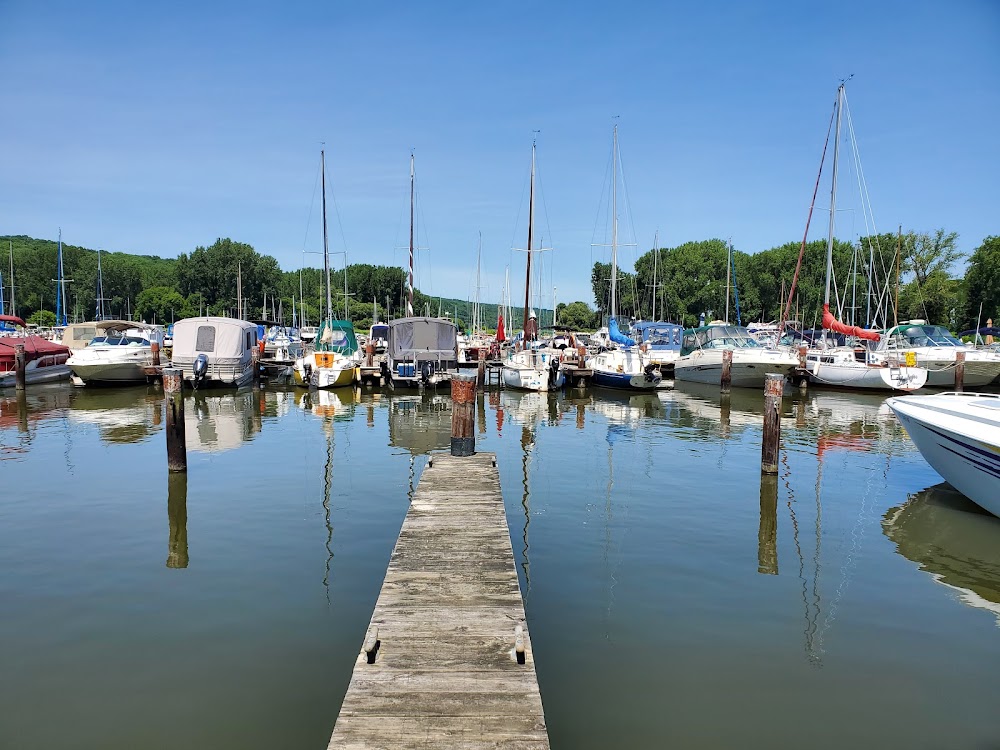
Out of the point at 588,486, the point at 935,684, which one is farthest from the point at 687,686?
the point at 588,486

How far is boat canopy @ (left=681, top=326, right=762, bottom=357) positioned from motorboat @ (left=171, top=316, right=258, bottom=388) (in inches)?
827

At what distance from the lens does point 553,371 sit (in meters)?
29.8

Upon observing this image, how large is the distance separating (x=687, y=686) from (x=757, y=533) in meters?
4.88

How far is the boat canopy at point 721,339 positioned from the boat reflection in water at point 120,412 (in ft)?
77.4

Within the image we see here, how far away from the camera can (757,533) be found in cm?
1064

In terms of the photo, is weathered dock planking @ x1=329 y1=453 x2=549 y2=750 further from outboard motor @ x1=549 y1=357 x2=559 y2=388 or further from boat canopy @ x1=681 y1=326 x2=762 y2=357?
boat canopy @ x1=681 y1=326 x2=762 y2=357

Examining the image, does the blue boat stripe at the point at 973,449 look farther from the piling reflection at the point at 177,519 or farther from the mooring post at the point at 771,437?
the piling reflection at the point at 177,519

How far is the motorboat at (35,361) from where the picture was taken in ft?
98.0

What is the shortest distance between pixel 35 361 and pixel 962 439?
3457cm

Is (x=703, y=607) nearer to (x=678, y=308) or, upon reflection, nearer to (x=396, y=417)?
(x=396, y=417)

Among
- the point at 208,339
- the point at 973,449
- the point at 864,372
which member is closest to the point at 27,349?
the point at 208,339

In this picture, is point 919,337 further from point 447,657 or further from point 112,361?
point 112,361

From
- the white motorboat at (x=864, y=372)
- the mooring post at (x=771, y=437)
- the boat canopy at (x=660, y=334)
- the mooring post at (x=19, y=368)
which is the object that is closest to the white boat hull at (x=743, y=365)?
the white motorboat at (x=864, y=372)

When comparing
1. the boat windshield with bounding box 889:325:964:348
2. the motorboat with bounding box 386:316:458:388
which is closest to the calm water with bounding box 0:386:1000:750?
the motorboat with bounding box 386:316:458:388
